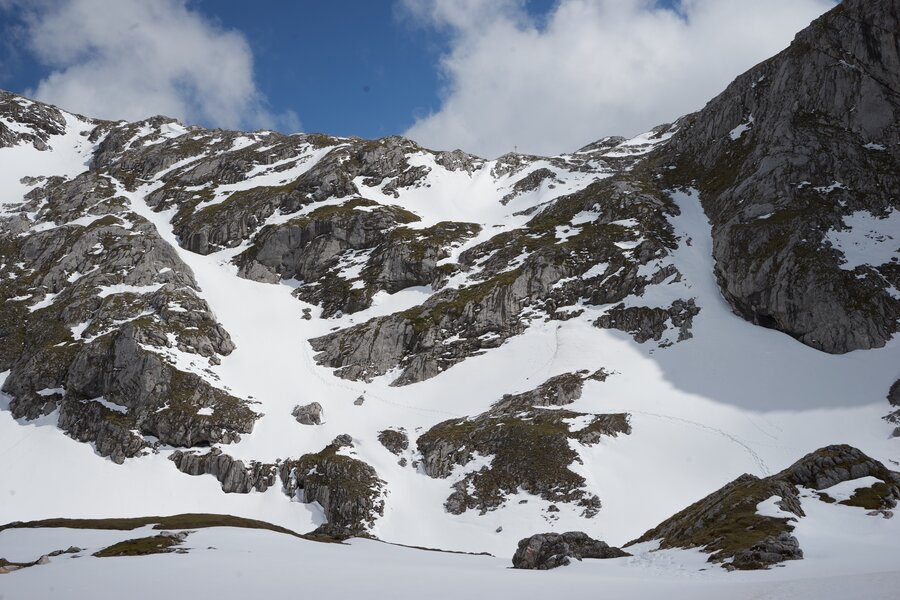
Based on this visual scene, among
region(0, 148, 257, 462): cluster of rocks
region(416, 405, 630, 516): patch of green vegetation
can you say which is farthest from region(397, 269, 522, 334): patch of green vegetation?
region(0, 148, 257, 462): cluster of rocks

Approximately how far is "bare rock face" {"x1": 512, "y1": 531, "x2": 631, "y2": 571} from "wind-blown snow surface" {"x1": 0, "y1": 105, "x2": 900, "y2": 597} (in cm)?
193

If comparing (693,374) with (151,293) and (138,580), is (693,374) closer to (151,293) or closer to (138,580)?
(138,580)

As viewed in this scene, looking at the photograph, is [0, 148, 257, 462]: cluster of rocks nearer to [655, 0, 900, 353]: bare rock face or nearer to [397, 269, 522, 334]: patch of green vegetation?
[397, 269, 522, 334]: patch of green vegetation

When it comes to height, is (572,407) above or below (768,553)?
above

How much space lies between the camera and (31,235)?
133750mm

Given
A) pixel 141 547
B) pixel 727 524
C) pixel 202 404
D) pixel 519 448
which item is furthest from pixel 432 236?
pixel 141 547

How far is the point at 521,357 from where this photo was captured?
95.4 metres

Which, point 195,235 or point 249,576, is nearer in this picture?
point 249,576

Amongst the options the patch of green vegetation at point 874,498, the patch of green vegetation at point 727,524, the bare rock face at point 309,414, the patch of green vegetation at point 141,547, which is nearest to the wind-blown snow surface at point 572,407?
the bare rock face at point 309,414

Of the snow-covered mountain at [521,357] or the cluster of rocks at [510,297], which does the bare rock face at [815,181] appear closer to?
the snow-covered mountain at [521,357]

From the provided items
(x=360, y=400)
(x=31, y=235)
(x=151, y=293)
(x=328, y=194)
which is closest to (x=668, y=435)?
(x=360, y=400)

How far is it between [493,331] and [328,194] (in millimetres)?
71875

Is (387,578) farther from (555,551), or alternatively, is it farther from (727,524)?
(727,524)

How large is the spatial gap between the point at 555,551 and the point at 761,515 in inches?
543
